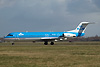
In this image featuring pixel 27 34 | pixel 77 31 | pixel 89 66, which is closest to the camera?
pixel 89 66

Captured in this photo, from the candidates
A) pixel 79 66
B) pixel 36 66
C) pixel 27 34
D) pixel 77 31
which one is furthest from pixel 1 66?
pixel 77 31

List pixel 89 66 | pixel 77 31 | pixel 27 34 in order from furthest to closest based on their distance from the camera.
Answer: pixel 77 31, pixel 27 34, pixel 89 66

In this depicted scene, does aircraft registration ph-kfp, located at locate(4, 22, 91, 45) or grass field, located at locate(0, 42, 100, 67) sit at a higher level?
aircraft registration ph-kfp, located at locate(4, 22, 91, 45)

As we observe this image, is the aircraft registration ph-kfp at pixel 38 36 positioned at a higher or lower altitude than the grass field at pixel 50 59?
higher

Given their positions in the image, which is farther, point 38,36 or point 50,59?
point 38,36

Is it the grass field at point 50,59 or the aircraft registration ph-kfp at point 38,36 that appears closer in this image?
the grass field at point 50,59

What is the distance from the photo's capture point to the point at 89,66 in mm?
19781

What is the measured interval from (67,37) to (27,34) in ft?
40.9

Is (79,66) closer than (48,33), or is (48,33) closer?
(79,66)

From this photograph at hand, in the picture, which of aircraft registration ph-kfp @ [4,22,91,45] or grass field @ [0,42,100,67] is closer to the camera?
grass field @ [0,42,100,67]

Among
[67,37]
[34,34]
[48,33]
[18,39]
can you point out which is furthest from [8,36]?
[67,37]

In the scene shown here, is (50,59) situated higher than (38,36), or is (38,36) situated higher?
(38,36)

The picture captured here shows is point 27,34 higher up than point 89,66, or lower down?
higher up

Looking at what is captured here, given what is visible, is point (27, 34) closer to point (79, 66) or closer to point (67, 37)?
point (67, 37)
